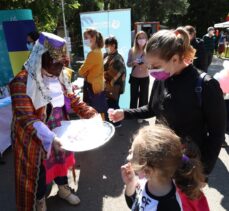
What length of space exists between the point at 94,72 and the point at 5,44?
2.58 metres

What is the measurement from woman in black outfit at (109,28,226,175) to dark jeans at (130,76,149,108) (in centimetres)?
376

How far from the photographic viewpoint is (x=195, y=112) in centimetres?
163

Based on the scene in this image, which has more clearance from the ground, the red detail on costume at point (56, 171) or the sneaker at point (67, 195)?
the red detail on costume at point (56, 171)

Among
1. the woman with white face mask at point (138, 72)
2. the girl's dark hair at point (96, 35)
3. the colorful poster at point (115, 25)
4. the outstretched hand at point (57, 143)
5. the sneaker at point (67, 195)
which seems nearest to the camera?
the outstretched hand at point (57, 143)

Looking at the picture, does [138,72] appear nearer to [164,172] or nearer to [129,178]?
[129,178]

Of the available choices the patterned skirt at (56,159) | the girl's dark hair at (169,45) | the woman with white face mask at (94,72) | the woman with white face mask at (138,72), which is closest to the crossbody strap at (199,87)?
the girl's dark hair at (169,45)

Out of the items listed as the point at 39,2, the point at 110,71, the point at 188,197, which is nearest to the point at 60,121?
the point at 188,197

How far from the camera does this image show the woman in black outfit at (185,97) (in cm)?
157

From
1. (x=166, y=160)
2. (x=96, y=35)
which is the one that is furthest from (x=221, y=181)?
(x=96, y=35)

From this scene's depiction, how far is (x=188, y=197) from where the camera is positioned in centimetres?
144

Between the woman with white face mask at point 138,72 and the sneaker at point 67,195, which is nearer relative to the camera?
the sneaker at point 67,195

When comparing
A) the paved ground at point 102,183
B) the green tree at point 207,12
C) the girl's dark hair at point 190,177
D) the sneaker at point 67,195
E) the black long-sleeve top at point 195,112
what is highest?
the black long-sleeve top at point 195,112

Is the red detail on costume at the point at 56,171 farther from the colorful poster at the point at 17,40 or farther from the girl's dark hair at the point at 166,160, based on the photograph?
the colorful poster at the point at 17,40

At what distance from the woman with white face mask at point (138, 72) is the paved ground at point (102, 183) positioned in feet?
4.30
